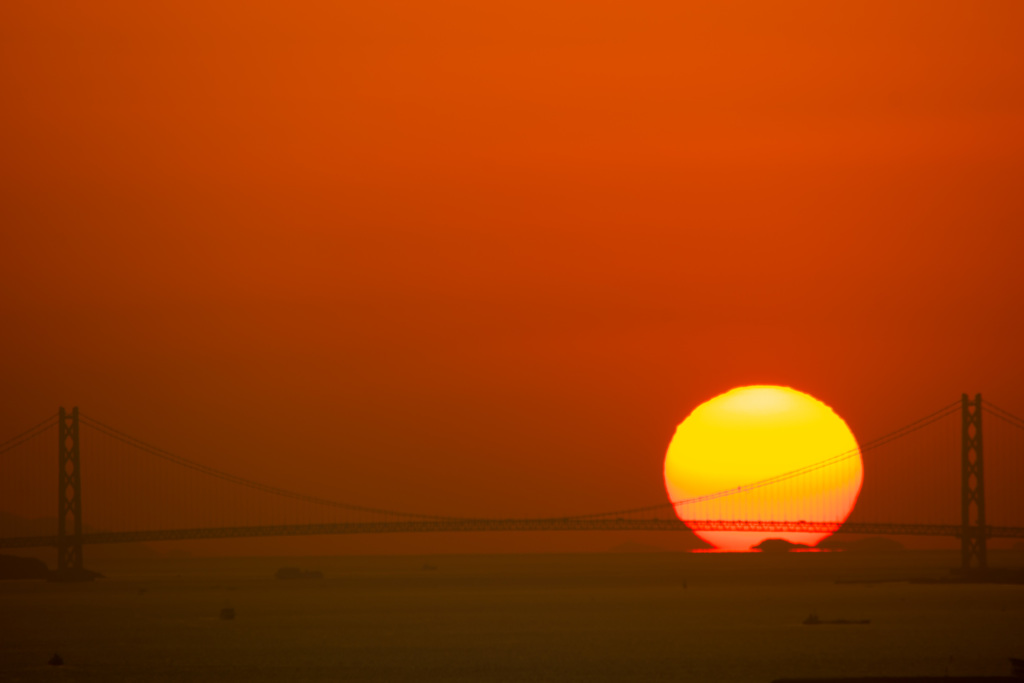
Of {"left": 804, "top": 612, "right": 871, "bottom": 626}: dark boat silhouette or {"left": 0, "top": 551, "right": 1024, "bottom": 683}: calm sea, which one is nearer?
{"left": 0, "top": 551, "right": 1024, "bottom": 683}: calm sea

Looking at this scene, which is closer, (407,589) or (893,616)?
(893,616)

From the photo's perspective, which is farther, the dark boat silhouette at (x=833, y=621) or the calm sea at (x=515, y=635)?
the dark boat silhouette at (x=833, y=621)

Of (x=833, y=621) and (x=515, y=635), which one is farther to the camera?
(x=833, y=621)

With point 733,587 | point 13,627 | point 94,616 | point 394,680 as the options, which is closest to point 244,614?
point 94,616

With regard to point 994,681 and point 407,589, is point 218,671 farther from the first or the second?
point 407,589

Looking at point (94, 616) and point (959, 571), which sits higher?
point (959, 571)

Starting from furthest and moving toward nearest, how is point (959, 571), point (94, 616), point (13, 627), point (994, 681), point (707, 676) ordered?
point (959, 571)
point (94, 616)
point (13, 627)
point (707, 676)
point (994, 681)

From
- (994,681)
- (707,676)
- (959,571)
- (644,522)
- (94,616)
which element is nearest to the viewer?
(994,681)

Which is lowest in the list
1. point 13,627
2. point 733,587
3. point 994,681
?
point 994,681
